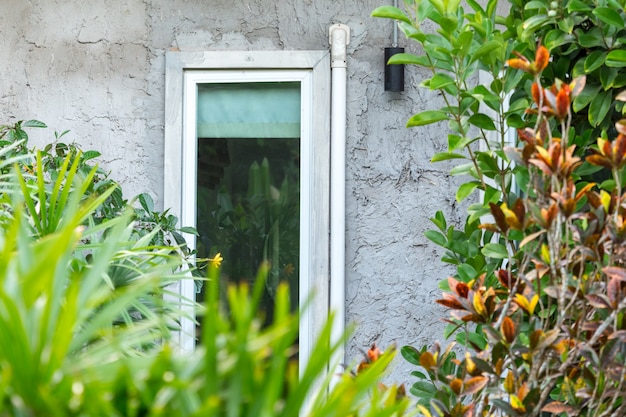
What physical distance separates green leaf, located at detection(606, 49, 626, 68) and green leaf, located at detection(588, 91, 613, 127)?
153 mm

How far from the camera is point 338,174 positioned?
4055 millimetres

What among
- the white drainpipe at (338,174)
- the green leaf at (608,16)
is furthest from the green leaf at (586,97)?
the white drainpipe at (338,174)

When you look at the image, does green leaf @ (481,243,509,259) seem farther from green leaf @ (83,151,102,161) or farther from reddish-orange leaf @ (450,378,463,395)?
green leaf @ (83,151,102,161)

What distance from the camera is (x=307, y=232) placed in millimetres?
4164

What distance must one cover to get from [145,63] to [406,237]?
4.99 feet

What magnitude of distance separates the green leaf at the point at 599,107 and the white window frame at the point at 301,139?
5.14 feet

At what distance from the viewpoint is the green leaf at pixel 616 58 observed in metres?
2.60

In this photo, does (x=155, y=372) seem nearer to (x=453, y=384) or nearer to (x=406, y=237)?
(x=453, y=384)

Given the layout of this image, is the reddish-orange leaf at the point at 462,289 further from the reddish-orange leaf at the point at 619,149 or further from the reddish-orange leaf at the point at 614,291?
the reddish-orange leaf at the point at 619,149

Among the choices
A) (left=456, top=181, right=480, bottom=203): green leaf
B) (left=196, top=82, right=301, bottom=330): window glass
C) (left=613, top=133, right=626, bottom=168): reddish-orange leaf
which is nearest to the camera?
(left=613, top=133, right=626, bottom=168): reddish-orange leaf

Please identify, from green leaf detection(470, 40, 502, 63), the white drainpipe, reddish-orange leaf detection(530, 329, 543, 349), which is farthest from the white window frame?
reddish-orange leaf detection(530, 329, 543, 349)

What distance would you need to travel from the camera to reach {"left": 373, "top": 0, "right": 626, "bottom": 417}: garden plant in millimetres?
2139

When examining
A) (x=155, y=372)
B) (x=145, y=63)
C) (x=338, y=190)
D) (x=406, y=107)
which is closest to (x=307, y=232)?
(x=338, y=190)

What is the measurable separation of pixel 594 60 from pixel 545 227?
860 mm
